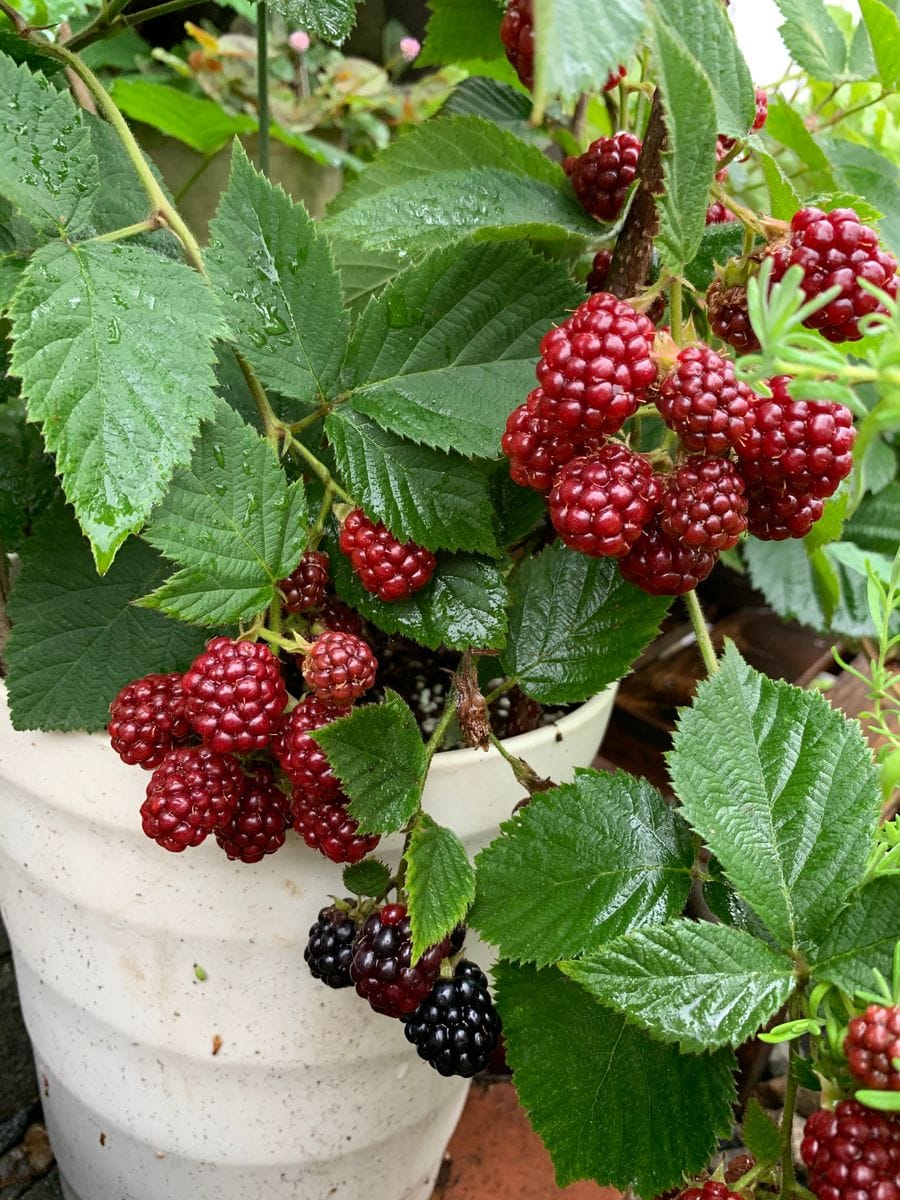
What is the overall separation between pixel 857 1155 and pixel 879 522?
91cm

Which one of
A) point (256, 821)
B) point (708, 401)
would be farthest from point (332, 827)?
point (708, 401)

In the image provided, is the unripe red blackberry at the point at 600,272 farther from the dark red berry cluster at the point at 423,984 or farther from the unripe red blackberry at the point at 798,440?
the dark red berry cluster at the point at 423,984

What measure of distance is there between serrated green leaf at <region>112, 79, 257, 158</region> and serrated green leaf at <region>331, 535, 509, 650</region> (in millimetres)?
628

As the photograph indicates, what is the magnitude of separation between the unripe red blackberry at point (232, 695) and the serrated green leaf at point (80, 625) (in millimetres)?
119

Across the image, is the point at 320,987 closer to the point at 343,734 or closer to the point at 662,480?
the point at 343,734

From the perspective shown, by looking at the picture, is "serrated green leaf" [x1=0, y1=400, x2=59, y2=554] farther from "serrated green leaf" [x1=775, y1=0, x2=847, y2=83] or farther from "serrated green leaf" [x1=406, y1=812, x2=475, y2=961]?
"serrated green leaf" [x1=775, y1=0, x2=847, y2=83]

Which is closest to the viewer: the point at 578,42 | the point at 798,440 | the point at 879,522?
the point at 578,42

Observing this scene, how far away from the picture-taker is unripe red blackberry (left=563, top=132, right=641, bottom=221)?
53 cm

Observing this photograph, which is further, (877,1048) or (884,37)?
(884,37)

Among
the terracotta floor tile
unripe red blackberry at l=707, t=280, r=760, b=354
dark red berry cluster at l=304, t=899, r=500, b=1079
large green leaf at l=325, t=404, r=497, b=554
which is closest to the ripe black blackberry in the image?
dark red berry cluster at l=304, t=899, r=500, b=1079

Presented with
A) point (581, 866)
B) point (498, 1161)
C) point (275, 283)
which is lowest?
point (498, 1161)

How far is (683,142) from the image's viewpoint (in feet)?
1.21

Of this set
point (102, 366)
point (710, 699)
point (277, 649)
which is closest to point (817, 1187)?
point (710, 699)

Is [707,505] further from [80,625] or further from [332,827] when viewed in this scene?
[80,625]
